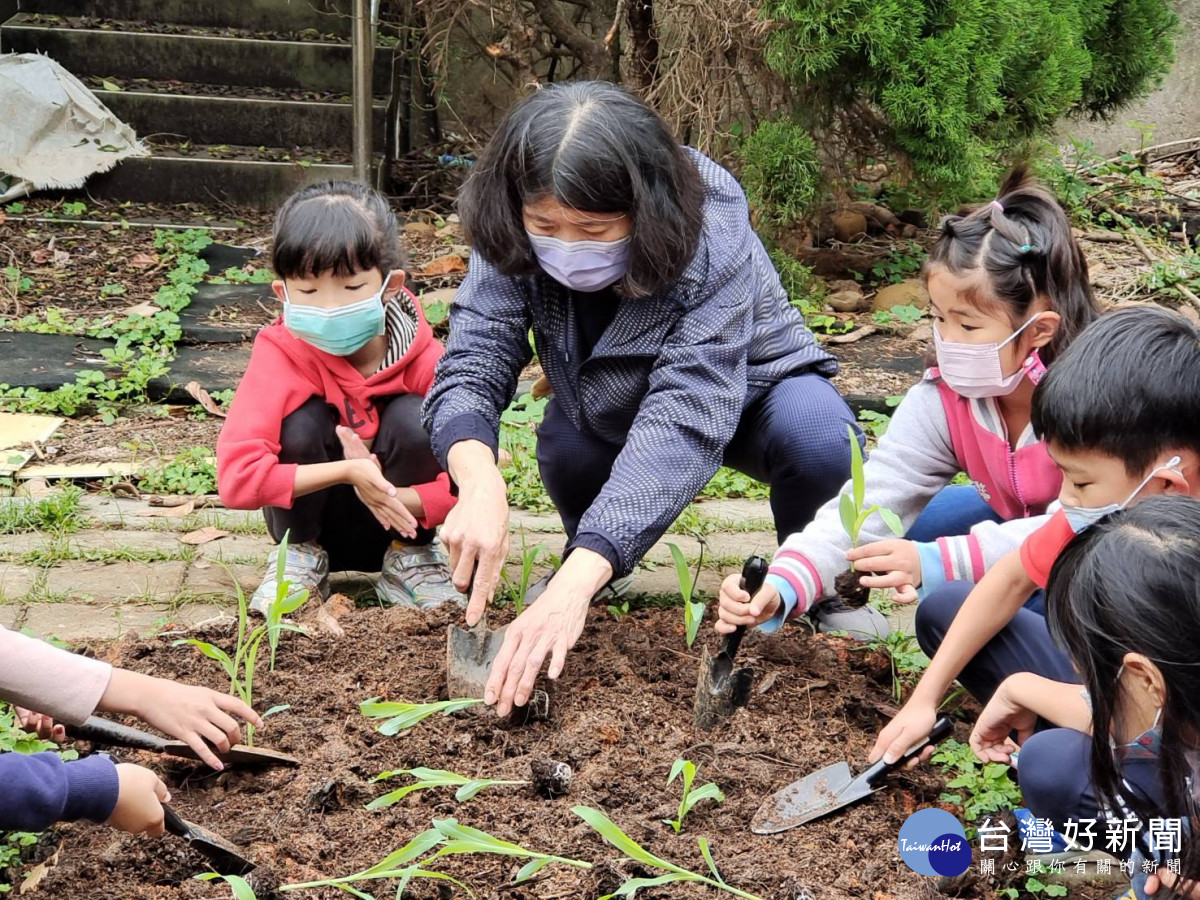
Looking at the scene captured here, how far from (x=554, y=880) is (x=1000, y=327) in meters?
1.40

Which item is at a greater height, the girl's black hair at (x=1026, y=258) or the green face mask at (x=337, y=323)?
the girl's black hair at (x=1026, y=258)

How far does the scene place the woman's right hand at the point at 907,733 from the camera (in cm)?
220

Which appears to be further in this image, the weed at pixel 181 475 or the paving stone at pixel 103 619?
the weed at pixel 181 475

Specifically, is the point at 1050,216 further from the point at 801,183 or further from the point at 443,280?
the point at 443,280

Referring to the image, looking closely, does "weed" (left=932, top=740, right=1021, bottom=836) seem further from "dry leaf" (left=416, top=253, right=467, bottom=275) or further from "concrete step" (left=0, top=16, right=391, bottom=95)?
"concrete step" (left=0, top=16, right=391, bottom=95)

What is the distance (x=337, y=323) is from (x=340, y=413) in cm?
29

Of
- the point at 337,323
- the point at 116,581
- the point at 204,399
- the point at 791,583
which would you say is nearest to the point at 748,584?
the point at 791,583

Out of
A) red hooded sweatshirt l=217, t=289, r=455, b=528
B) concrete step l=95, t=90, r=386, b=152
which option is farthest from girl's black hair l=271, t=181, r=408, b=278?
concrete step l=95, t=90, r=386, b=152

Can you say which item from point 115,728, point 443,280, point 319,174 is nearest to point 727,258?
point 115,728

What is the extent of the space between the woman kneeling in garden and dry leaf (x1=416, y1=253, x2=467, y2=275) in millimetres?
2753

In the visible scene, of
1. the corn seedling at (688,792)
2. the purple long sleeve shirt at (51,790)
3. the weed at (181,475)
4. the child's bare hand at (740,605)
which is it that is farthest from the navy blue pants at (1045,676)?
the weed at (181,475)

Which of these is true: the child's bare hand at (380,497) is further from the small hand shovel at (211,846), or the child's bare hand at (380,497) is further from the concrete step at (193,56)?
the concrete step at (193,56)

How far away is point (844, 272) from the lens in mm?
5809

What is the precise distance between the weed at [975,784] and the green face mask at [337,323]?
1.62m
